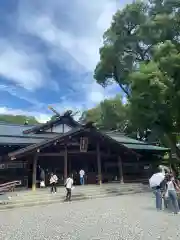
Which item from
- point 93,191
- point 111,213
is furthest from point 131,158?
point 111,213

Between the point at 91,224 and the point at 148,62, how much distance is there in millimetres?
19008

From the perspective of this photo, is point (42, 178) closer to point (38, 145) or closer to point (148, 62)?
point (38, 145)

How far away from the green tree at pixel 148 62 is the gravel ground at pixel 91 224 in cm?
978

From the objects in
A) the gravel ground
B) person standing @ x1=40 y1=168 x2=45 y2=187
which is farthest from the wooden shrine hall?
the gravel ground

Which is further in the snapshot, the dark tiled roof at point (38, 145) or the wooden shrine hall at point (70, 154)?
the wooden shrine hall at point (70, 154)

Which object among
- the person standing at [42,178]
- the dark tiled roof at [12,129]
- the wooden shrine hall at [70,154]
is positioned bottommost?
the person standing at [42,178]

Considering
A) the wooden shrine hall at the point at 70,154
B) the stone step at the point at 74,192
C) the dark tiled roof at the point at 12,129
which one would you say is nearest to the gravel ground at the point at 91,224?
the stone step at the point at 74,192

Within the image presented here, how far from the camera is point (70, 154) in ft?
78.2

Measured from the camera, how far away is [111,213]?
11.8 meters

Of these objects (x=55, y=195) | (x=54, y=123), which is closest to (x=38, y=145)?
(x=55, y=195)

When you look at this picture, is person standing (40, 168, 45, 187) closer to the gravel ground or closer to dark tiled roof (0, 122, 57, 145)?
dark tiled roof (0, 122, 57, 145)

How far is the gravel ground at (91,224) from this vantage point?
810 centimetres

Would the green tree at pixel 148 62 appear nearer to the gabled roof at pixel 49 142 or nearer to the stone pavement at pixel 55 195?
the gabled roof at pixel 49 142

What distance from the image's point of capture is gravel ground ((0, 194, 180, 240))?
8102 mm
